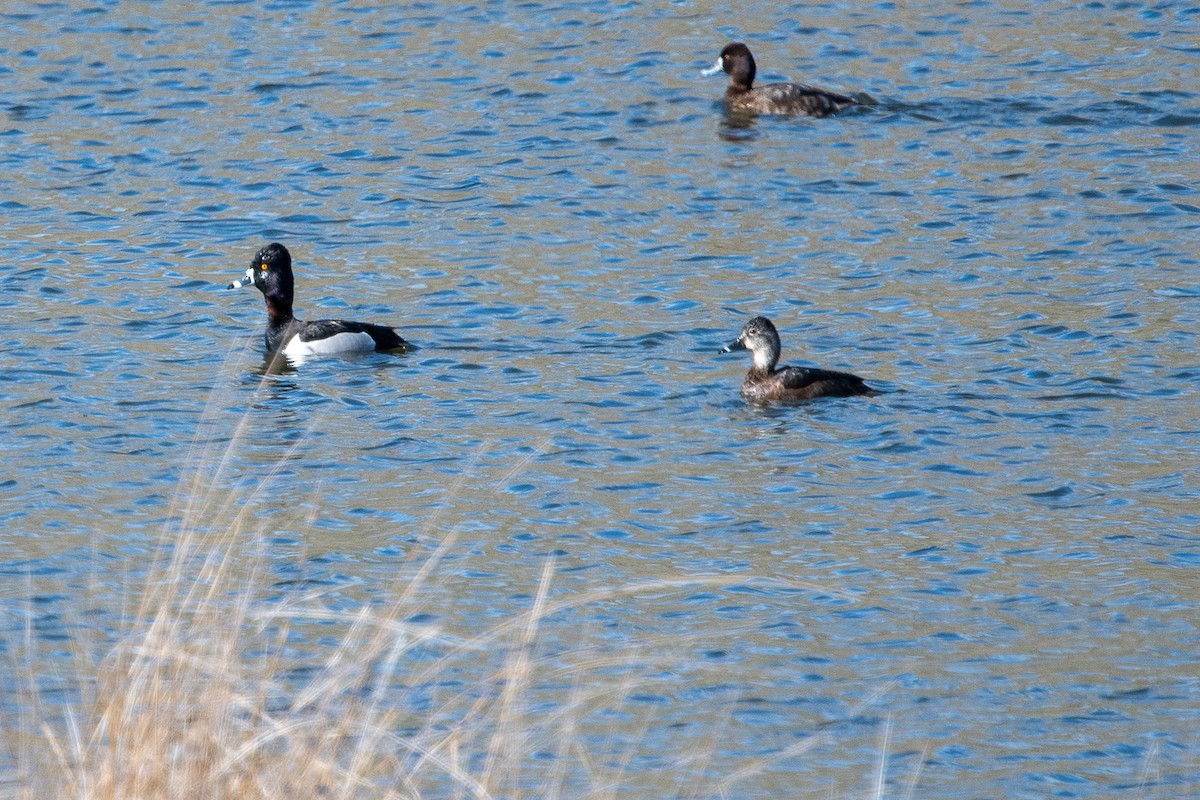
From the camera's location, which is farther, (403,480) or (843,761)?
(403,480)

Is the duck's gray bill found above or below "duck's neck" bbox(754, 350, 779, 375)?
above

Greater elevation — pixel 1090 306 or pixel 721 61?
pixel 721 61

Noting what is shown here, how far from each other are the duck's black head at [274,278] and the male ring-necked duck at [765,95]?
780 centimetres

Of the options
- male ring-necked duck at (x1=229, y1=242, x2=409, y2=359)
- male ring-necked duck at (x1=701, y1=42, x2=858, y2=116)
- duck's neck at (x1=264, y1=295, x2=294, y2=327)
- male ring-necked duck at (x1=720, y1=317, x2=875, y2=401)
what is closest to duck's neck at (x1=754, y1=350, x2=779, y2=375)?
male ring-necked duck at (x1=720, y1=317, x2=875, y2=401)

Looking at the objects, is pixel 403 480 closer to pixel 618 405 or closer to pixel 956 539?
pixel 618 405

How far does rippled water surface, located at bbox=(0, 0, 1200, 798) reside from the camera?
924 centimetres

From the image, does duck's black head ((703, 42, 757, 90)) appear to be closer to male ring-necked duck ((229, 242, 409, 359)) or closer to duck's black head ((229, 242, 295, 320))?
male ring-necked duck ((229, 242, 409, 359))

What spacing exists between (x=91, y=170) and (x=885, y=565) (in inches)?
476

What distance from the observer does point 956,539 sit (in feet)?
35.7

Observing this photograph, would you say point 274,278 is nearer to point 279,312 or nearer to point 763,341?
point 279,312

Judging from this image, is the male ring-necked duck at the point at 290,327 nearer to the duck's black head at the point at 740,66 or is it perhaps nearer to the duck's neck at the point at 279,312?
the duck's neck at the point at 279,312

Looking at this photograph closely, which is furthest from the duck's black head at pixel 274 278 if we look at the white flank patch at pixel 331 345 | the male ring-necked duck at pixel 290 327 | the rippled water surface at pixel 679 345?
the white flank patch at pixel 331 345

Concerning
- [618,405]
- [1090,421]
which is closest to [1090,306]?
[1090,421]

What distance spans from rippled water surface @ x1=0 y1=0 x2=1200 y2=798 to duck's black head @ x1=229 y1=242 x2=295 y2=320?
35 centimetres
